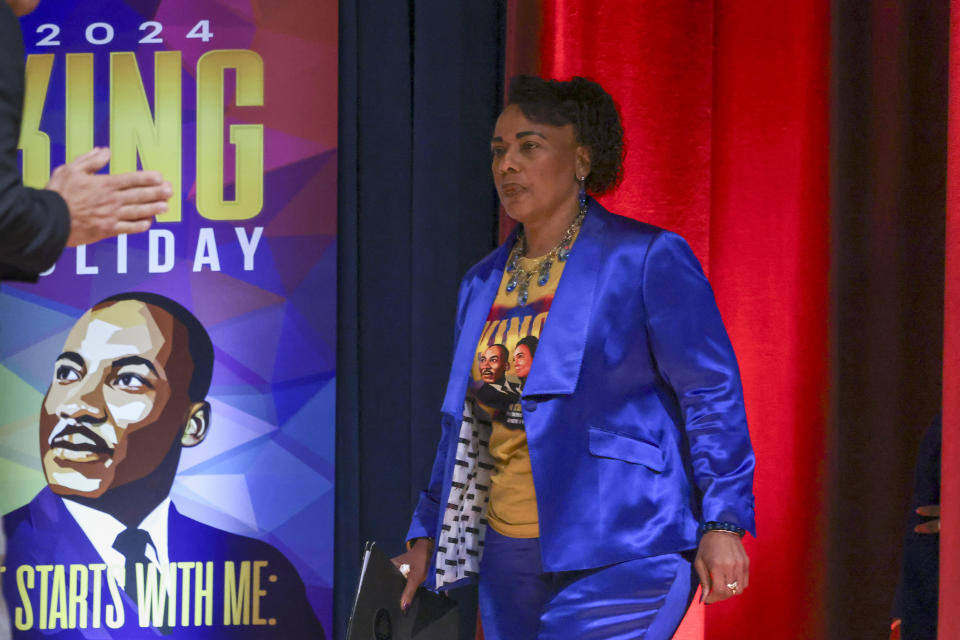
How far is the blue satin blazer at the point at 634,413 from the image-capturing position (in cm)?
177

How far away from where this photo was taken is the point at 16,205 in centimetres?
118

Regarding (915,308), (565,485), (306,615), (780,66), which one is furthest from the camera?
(306,615)

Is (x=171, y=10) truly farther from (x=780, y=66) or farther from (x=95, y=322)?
(x=780, y=66)

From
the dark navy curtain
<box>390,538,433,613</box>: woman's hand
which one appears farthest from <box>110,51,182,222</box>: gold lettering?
<box>390,538,433,613</box>: woman's hand

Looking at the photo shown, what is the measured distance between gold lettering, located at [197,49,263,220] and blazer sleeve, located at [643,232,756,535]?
62.8 inches

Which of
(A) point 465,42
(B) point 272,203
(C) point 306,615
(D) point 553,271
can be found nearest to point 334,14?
(A) point 465,42

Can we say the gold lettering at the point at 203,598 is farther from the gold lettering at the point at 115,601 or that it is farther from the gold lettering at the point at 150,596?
the gold lettering at the point at 115,601

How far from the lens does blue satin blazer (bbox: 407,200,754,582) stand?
1.77 metres

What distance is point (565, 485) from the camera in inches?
71.2

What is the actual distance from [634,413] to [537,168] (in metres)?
0.54

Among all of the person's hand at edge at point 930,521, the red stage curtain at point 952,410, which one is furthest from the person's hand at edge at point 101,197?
the person's hand at edge at point 930,521

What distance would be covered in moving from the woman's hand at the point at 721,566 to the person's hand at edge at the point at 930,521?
59cm

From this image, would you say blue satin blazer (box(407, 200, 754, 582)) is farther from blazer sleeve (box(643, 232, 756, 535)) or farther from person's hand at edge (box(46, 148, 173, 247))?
person's hand at edge (box(46, 148, 173, 247))

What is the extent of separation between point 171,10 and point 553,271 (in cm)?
178
